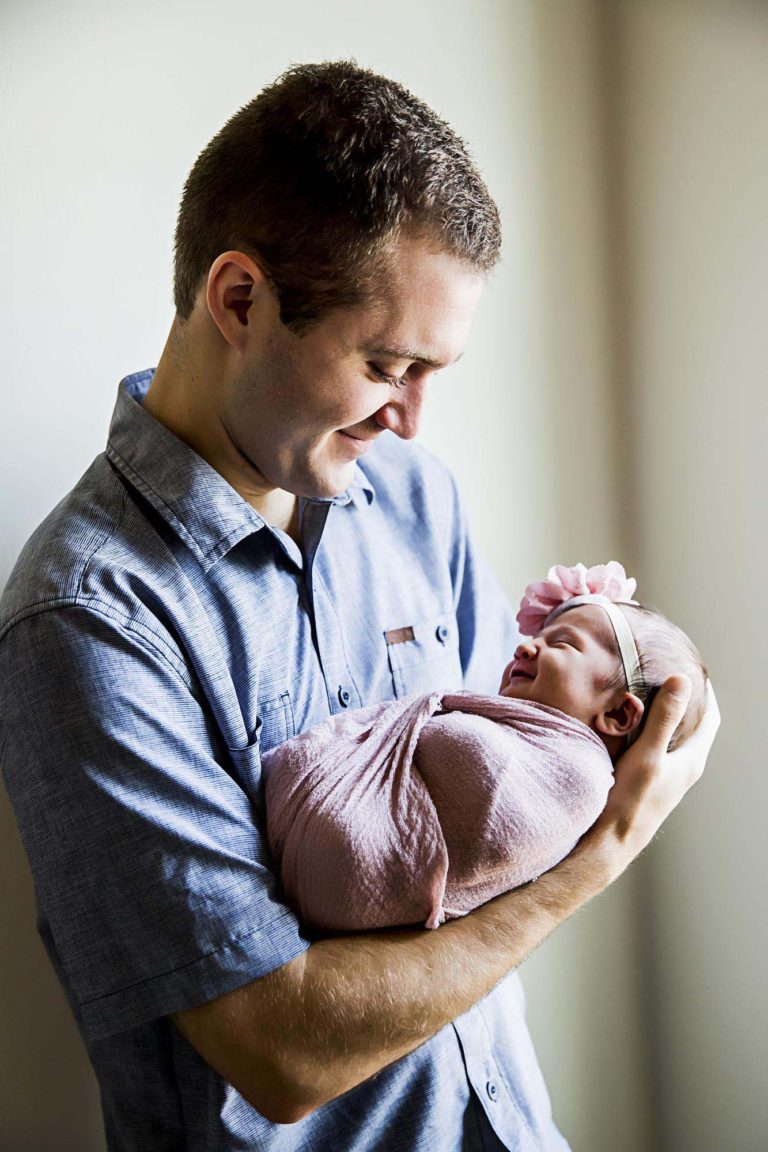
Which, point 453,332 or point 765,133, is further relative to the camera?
point 765,133

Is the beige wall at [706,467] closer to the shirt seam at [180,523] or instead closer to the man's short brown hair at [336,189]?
the man's short brown hair at [336,189]

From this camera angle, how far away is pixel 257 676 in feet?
4.23

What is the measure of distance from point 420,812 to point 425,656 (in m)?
0.42

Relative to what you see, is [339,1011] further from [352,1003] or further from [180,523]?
[180,523]

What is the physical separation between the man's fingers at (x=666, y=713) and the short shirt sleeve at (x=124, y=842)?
20.9 inches

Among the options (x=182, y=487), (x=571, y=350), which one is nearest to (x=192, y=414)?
(x=182, y=487)

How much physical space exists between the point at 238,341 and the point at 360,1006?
0.79m

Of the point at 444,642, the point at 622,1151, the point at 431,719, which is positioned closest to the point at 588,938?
the point at 622,1151

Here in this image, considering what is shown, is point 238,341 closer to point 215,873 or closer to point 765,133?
point 215,873

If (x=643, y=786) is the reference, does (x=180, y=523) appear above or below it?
above

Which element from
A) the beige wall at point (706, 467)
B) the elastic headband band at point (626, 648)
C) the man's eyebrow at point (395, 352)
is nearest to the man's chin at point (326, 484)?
the man's eyebrow at point (395, 352)

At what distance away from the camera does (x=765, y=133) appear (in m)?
1.78

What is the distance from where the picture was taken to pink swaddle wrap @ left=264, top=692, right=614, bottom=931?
44.8 inches

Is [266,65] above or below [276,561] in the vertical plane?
above
